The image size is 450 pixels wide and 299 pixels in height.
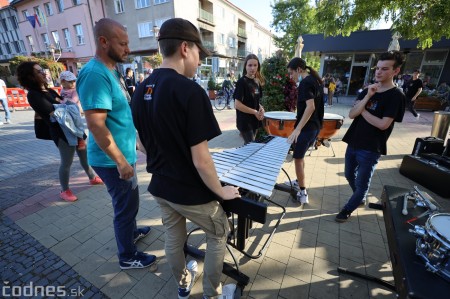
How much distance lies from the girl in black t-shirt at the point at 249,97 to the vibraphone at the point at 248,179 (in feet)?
3.43

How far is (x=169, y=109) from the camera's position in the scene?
1.21 m

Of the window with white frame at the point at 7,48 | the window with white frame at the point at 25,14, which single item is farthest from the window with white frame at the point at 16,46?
the window with white frame at the point at 25,14

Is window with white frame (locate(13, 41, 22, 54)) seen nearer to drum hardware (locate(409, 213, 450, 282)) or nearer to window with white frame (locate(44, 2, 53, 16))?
window with white frame (locate(44, 2, 53, 16))

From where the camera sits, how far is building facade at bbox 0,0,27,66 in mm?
26672

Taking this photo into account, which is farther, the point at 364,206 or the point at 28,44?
the point at 28,44

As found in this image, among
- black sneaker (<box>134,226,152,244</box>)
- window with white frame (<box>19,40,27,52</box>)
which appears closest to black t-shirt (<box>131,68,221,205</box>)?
black sneaker (<box>134,226,152,244</box>)

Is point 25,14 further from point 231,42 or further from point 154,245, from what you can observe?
point 154,245

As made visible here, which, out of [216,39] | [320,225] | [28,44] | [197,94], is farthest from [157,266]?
[28,44]

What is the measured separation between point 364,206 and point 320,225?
0.96 meters

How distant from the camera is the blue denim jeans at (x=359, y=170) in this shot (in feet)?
8.30

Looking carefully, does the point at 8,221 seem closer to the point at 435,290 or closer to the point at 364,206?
the point at 435,290

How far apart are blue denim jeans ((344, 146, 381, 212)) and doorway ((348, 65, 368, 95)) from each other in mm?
16587

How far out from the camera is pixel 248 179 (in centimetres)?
174

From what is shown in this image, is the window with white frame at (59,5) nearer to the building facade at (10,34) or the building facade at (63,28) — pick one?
the building facade at (63,28)
